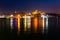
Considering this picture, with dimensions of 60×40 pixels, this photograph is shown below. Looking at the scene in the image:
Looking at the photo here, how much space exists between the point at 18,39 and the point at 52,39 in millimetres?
2146

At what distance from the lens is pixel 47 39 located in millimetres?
9844

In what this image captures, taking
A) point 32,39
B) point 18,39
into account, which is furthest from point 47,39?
point 18,39

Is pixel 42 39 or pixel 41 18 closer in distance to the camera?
pixel 42 39

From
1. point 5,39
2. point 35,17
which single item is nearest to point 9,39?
point 5,39

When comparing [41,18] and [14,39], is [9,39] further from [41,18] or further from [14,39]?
[41,18]

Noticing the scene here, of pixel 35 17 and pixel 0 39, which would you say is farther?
pixel 35 17

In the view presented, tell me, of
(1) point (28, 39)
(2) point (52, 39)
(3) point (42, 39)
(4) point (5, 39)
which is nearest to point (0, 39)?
(4) point (5, 39)

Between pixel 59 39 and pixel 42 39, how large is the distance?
106 centimetres

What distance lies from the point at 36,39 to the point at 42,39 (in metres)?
0.41

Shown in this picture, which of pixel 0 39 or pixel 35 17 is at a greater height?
pixel 35 17

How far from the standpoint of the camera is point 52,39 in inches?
390

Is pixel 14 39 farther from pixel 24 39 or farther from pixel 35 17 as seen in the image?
pixel 35 17

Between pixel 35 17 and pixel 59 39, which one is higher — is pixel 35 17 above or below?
above

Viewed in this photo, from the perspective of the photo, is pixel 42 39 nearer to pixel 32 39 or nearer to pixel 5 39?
pixel 32 39
